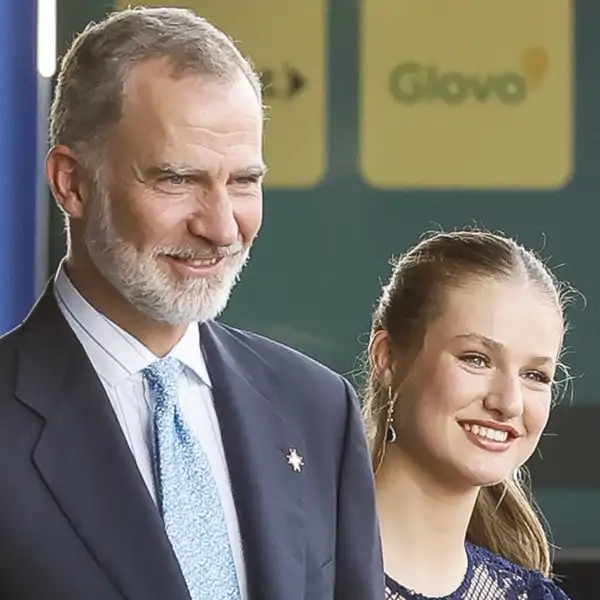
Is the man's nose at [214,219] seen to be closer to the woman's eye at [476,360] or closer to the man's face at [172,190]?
the man's face at [172,190]

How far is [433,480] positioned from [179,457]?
51 cm

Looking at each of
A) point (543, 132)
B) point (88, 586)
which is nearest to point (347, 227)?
point (543, 132)

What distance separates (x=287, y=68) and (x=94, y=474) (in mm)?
1152

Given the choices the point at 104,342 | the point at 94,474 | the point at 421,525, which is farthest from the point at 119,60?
the point at 421,525

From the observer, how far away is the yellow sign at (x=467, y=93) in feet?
7.32

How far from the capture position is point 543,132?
89.4 inches

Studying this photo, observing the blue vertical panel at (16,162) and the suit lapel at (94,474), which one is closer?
the suit lapel at (94,474)

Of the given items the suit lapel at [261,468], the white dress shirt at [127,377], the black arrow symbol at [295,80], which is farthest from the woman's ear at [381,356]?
the black arrow symbol at [295,80]

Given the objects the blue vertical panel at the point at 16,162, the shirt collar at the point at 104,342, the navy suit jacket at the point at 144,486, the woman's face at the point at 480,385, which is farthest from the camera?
the blue vertical panel at the point at 16,162

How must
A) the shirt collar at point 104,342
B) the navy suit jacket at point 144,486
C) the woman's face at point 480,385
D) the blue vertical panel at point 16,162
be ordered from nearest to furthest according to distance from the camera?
the navy suit jacket at point 144,486 → the shirt collar at point 104,342 → the woman's face at point 480,385 → the blue vertical panel at point 16,162

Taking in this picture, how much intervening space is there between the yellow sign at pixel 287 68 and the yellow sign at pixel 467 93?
7 centimetres

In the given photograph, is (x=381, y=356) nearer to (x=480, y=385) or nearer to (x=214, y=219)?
(x=480, y=385)

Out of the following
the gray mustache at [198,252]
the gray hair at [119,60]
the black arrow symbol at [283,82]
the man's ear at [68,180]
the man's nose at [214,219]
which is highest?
the black arrow symbol at [283,82]

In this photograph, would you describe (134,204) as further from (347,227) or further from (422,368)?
(347,227)
